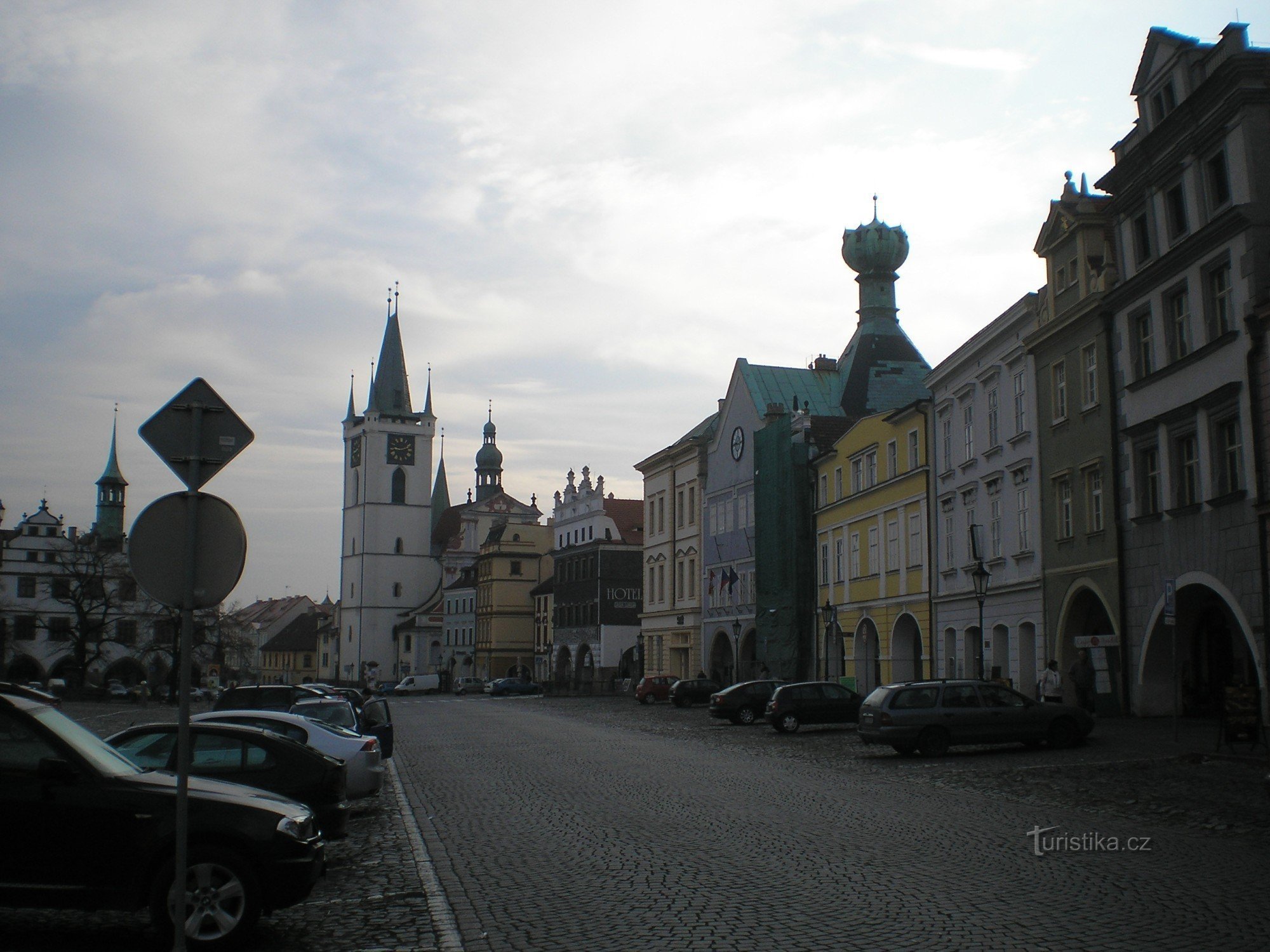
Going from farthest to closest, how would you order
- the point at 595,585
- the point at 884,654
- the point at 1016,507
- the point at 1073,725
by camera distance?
1. the point at 595,585
2. the point at 884,654
3. the point at 1016,507
4. the point at 1073,725

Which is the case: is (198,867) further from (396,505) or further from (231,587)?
(396,505)

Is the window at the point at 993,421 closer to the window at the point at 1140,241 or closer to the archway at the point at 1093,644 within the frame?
the archway at the point at 1093,644

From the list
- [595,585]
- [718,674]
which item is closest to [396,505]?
[595,585]

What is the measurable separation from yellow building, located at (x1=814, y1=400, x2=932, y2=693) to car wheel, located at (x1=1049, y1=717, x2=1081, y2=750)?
19.8m

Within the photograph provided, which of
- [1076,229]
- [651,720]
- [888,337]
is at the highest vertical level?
[888,337]

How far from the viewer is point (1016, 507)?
40.1 metres

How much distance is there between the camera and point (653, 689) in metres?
63.0

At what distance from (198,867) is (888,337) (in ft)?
213

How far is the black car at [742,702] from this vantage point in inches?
1610

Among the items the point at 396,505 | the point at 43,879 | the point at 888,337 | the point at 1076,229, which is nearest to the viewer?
the point at 43,879

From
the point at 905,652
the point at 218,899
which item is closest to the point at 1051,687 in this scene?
the point at 905,652

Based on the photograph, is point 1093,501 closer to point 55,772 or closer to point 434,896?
point 434,896

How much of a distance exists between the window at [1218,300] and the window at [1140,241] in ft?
11.0

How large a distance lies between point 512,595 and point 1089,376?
296 ft
